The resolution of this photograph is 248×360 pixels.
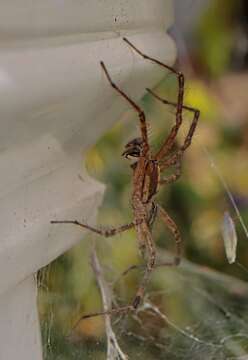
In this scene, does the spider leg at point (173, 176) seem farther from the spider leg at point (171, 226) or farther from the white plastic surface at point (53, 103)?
the white plastic surface at point (53, 103)

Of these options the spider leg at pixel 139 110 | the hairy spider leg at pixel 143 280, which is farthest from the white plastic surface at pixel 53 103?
the hairy spider leg at pixel 143 280

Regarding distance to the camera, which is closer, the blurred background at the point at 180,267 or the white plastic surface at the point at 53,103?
the white plastic surface at the point at 53,103

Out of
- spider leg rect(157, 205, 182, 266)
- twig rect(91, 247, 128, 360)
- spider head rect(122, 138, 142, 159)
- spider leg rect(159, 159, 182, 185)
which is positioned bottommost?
twig rect(91, 247, 128, 360)

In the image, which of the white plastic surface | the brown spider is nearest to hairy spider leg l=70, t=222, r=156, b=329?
the brown spider

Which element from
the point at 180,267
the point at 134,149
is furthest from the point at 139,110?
the point at 180,267

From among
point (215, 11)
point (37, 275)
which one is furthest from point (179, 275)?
point (215, 11)

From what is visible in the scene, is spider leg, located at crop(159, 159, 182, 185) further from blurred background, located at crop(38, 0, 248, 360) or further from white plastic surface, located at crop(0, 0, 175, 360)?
white plastic surface, located at crop(0, 0, 175, 360)

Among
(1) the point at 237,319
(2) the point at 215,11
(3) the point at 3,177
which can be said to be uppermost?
(2) the point at 215,11

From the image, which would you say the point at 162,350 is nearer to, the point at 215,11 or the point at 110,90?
the point at 110,90
